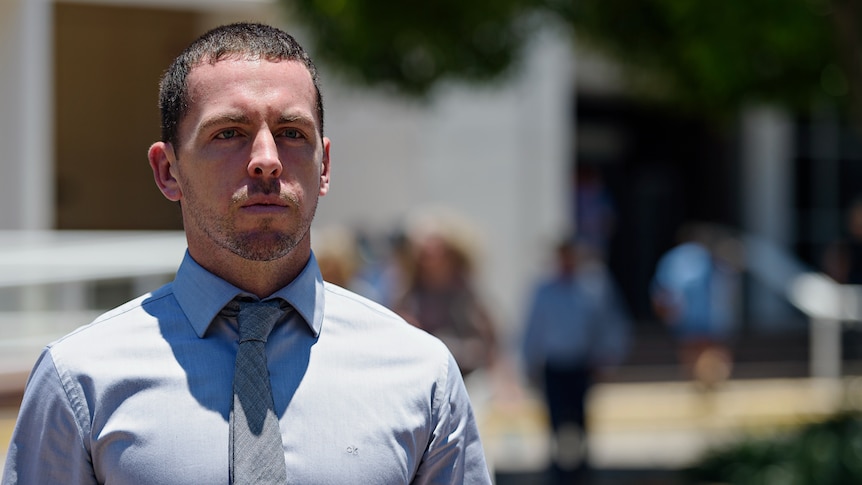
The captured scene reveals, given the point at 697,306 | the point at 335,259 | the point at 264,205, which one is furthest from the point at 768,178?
the point at 264,205

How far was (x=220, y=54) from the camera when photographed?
7.20 ft

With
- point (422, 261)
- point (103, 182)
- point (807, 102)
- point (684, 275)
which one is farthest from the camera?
point (103, 182)

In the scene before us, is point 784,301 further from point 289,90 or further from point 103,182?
point 289,90

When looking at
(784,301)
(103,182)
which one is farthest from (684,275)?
(103,182)

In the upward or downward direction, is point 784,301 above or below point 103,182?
below

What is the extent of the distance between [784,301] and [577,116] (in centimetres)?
395

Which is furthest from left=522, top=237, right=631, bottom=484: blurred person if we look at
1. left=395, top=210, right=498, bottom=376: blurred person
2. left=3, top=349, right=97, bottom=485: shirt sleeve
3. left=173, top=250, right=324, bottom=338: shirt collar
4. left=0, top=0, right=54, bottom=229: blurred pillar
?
left=3, top=349, right=97, bottom=485: shirt sleeve

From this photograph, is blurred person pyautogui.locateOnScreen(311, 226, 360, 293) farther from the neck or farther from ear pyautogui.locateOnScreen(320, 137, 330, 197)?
the neck

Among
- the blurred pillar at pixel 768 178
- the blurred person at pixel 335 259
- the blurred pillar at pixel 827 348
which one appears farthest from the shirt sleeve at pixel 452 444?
the blurred pillar at pixel 768 178

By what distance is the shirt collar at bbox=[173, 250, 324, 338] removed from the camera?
7.12 feet

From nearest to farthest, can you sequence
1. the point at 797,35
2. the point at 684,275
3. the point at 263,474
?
the point at 263,474, the point at 797,35, the point at 684,275

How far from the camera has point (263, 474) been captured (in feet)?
6.66

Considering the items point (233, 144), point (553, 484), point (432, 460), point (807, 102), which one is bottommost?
point (553, 484)

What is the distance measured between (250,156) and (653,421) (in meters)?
10.5
